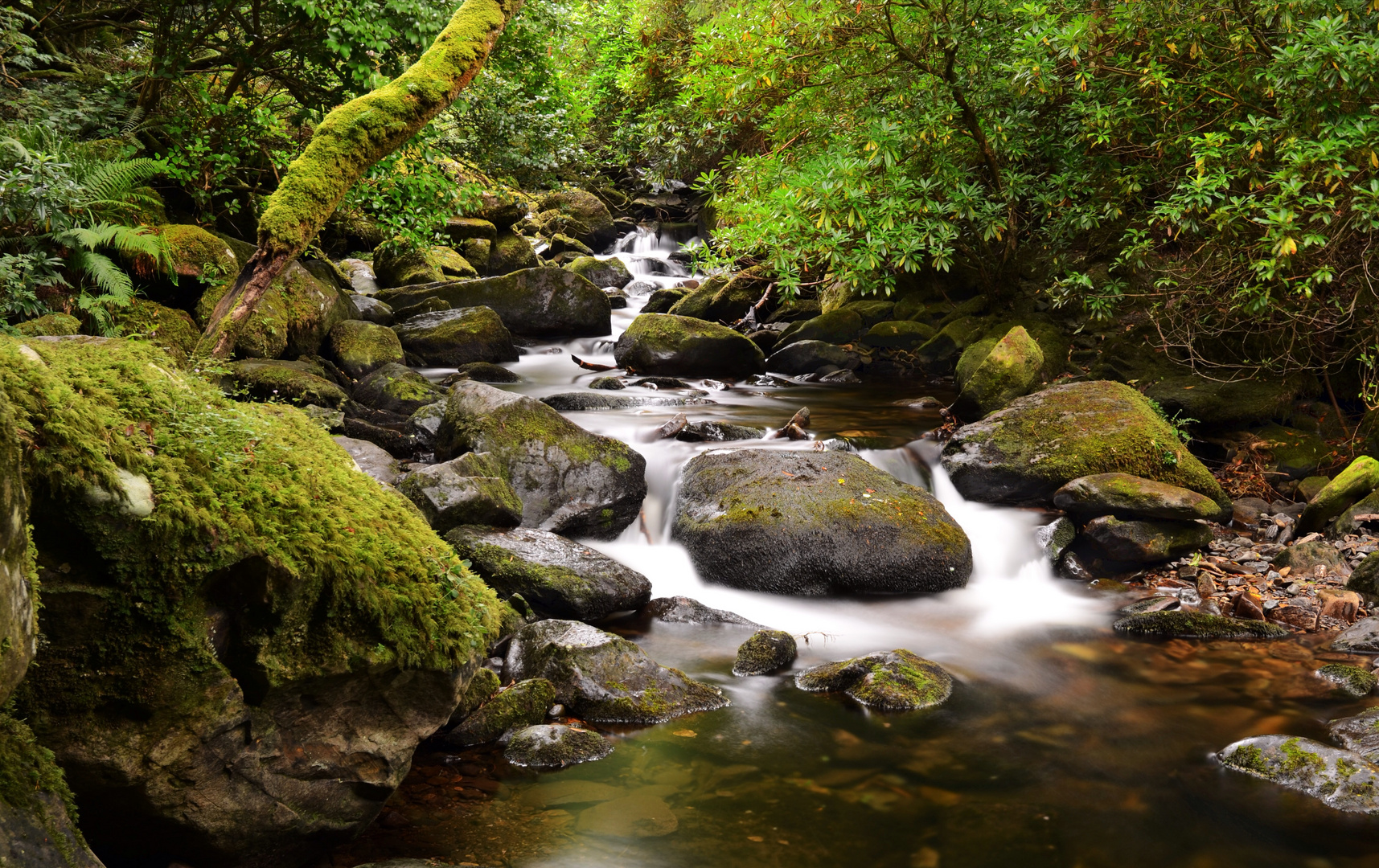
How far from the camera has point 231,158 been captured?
370 inches

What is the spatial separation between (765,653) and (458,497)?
242 cm

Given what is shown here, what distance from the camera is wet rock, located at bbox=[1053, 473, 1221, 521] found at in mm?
6980

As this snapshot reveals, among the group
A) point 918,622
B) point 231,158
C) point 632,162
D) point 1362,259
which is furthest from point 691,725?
point 632,162

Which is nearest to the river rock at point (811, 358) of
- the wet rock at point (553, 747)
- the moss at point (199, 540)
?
the wet rock at point (553, 747)

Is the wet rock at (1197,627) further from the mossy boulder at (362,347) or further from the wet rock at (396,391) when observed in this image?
the mossy boulder at (362,347)

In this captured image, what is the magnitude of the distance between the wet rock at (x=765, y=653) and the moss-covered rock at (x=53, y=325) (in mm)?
5893

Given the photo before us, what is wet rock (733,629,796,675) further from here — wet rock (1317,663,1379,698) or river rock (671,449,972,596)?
wet rock (1317,663,1379,698)

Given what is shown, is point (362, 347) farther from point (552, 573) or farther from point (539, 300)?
point (552, 573)

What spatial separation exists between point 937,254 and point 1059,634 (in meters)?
4.68

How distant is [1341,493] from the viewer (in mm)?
7277

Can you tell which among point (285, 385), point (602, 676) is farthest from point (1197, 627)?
point (285, 385)

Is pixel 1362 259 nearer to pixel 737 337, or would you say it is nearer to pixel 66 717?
pixel 737 337

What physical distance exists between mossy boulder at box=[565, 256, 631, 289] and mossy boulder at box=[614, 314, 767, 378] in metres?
4.85

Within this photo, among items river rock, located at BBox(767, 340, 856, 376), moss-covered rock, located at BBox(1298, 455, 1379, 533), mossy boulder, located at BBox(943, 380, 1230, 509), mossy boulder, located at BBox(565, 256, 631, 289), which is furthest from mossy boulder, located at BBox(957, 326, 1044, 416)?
mossy boulder, located at BBox(565, 256, 631, 289)
